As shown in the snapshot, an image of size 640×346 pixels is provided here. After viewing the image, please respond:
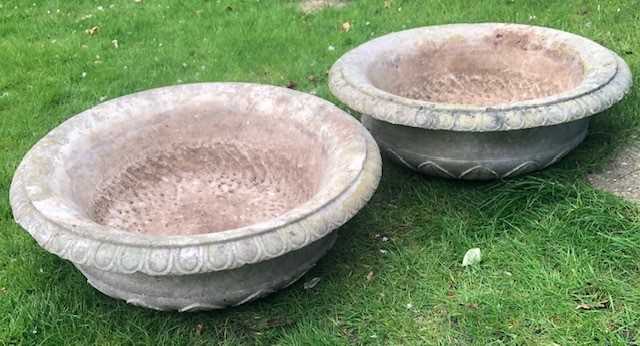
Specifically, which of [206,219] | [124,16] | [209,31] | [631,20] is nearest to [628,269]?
[206,219]

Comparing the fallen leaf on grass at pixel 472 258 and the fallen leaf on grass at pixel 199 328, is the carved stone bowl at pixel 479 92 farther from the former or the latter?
the fallen leaf on grass at pixel 199 328

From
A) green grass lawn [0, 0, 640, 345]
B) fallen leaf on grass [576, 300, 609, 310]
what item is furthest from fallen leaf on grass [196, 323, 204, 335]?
fallen leaf on grass [576, 300, 609, 310]

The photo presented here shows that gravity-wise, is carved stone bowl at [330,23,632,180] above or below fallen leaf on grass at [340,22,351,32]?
above

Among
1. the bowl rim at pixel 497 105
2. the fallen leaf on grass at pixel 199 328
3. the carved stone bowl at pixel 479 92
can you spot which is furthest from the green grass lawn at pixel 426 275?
the bowl rim at pixel 497 105

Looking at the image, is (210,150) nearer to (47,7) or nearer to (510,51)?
(510,51)

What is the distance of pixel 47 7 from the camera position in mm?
6289

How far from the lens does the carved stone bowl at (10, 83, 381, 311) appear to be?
233 cm

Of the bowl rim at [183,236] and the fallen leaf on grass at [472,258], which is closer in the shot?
the bowl rim at [183,236]

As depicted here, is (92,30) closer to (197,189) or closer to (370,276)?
(197,189)

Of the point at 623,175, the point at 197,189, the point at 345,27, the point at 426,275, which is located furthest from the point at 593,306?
the point at 345,27

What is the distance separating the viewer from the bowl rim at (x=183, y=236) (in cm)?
228

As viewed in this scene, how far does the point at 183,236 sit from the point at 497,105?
4.72 feet

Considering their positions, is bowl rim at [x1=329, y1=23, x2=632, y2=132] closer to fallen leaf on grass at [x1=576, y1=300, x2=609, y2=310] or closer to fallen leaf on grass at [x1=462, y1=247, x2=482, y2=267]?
fallen leaf on grass at [x1=462, y1=247, x2=482, y2=267]

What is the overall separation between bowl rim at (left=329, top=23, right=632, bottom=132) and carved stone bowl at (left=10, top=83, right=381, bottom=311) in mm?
202
